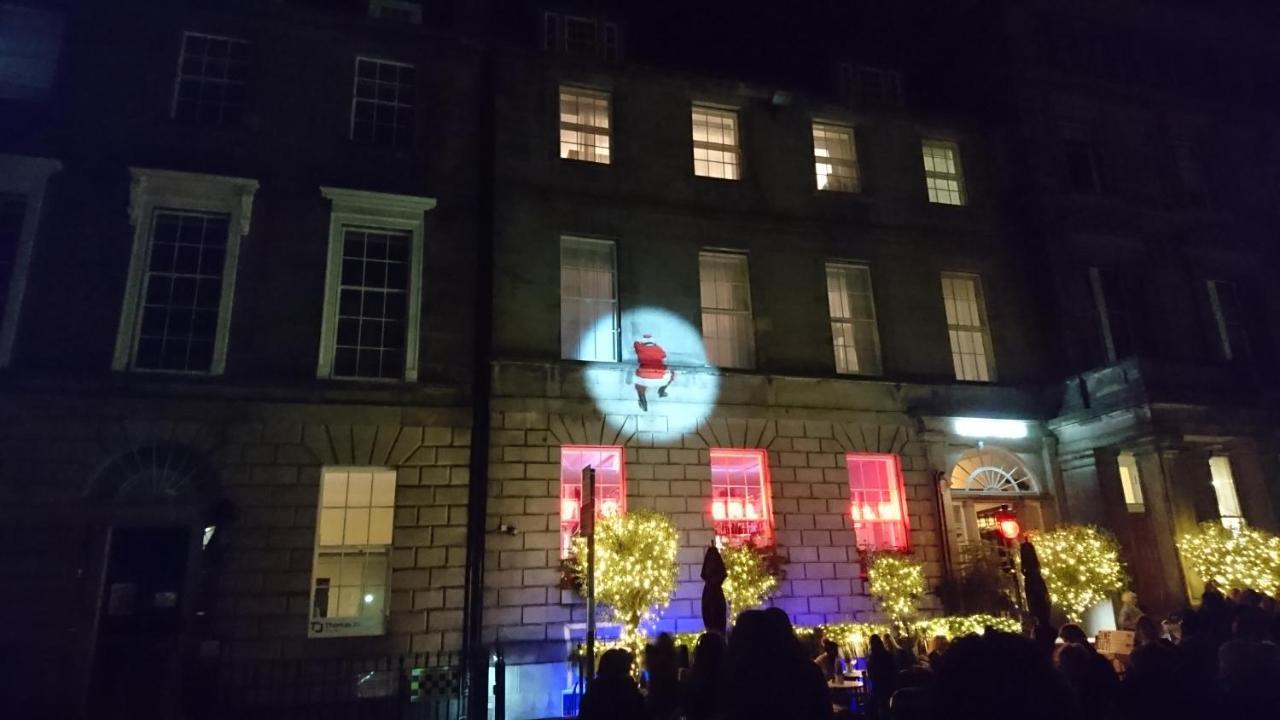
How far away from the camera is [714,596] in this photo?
1123 cm

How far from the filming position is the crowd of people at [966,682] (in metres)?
3.19

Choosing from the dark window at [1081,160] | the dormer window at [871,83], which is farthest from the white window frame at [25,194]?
the dark window at [1081,160]

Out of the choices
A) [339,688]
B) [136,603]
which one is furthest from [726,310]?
[136,603]

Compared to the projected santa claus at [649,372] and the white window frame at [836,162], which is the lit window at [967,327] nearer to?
the white window frame at [836,162]

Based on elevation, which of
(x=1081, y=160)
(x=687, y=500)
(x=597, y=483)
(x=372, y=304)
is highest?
(x=1081, y=160)

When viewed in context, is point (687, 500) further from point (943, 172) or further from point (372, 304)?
point (943, 172)

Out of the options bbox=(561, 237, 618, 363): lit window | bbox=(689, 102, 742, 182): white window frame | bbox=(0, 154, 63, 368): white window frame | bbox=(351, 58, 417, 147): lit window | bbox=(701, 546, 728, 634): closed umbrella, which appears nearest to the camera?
bbox=(701, 546, 728, 634): closed umbrella

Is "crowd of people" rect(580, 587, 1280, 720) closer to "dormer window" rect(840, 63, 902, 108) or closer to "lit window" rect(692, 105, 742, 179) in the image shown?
"lit window" rect(692, 105, 742, 179)

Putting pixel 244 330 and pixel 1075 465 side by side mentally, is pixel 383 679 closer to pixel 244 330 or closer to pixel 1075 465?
pixel 244 330

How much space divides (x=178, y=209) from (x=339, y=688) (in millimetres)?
10528

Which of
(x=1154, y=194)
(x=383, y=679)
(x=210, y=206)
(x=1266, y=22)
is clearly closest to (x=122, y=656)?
(x=383, y=679)

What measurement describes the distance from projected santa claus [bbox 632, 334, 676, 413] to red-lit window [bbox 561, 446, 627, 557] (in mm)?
1407

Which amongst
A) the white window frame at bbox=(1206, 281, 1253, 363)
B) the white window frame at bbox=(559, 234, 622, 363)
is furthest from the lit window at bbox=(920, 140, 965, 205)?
the white window frame at bbox=(559, 234, 622, 363)

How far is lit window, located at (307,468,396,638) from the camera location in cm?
1491
